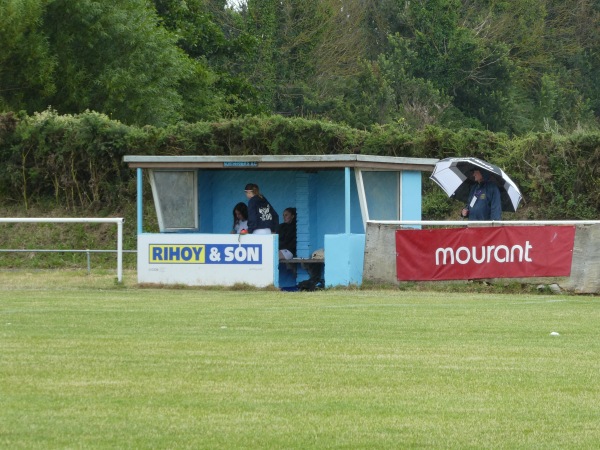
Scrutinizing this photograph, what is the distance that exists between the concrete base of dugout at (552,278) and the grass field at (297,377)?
3651 mm

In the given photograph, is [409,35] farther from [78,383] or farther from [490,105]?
[78,383]

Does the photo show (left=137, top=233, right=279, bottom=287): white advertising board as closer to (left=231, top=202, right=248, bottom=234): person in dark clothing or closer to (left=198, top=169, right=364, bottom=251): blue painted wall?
(left=231, top=202, right=248, bottom=234): person in dark clothing

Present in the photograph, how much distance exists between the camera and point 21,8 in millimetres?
42469

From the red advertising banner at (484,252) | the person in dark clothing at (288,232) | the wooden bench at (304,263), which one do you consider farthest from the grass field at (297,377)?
the person in dark clothing at (288,232)

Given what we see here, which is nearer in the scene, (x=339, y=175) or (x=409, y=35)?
(x=339, y=175)

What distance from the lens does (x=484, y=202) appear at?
25062 millimetres

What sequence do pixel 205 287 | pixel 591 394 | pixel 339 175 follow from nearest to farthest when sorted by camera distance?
pixel 591 394, pixel 205 287, pixel 339 175

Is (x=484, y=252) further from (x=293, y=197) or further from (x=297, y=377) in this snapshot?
(x=297, y=377)

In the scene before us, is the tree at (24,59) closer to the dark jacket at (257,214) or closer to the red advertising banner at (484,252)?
the dark jacket at (257,214)

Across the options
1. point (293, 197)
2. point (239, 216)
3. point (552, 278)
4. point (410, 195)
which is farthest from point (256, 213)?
point (552, 278)

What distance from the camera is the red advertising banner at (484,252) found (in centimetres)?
2283

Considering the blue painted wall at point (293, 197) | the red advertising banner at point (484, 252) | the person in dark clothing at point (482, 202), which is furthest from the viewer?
the blue painted wall at point (293, 197)

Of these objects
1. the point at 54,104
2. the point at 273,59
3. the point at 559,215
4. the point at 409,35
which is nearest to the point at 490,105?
the point at 409,35

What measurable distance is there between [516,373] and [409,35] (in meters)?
60.3
